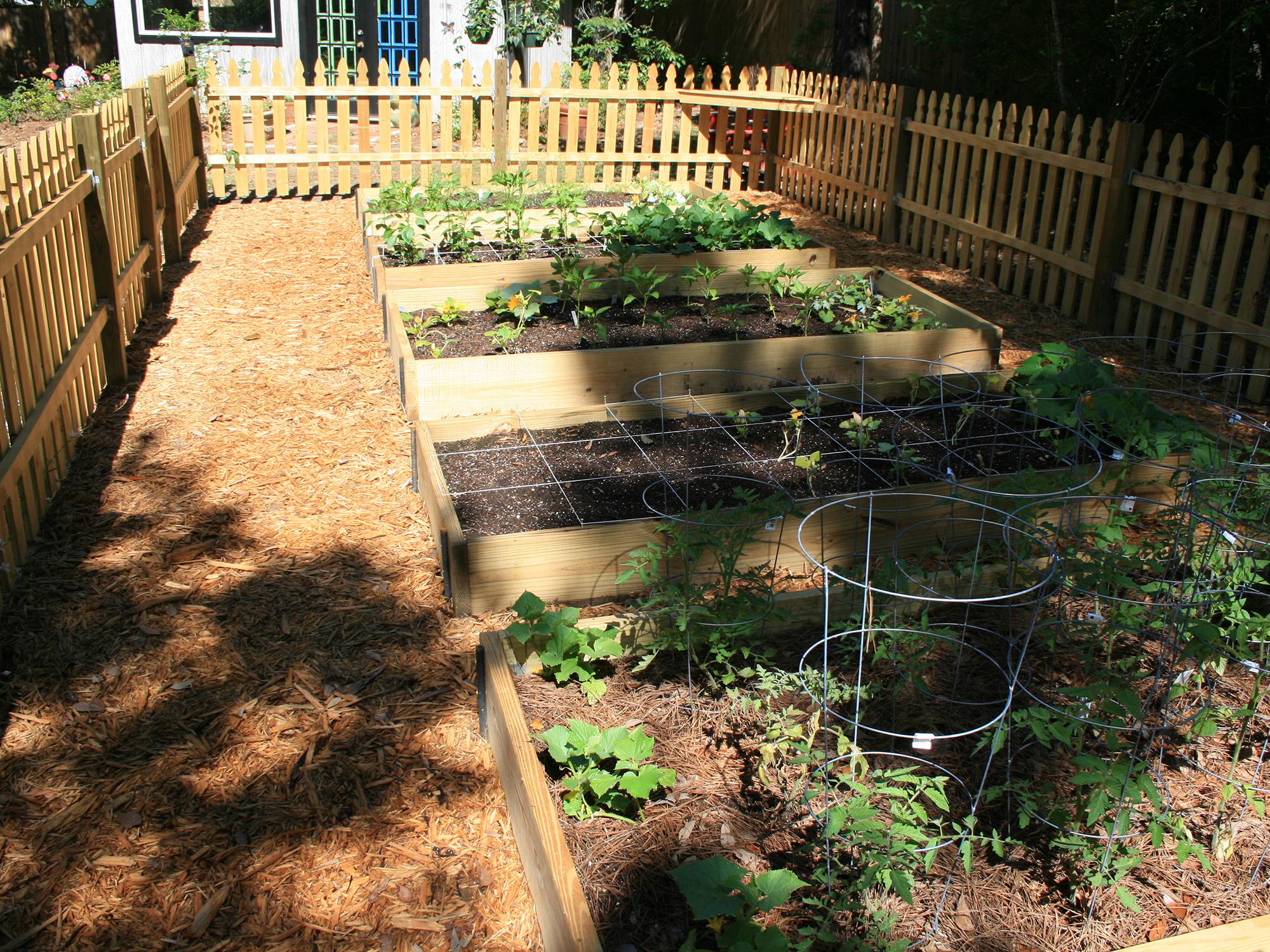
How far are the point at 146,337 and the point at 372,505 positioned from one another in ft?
9.42

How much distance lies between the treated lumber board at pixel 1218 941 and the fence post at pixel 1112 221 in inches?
Answer: 206

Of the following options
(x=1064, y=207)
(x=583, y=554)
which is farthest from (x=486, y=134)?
(x=583, y=554)

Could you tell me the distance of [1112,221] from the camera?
6.41 meters

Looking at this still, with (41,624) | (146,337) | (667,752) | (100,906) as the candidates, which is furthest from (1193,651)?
(146,337)

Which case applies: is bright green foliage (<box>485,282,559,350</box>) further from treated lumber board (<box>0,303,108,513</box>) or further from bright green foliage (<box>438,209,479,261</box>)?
treated lumber board (<box>0,303,108,513</box>)

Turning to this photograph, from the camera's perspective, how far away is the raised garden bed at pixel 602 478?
3596mm

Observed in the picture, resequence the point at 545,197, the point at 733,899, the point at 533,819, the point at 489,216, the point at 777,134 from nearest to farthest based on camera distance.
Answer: the point at 733,899 < the point at 533,819 < the point at 489,216 < the point at 545,197 < the point at 777,134

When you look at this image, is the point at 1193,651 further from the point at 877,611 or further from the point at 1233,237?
the point at 1233,237

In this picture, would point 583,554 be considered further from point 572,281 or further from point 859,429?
point 572,281

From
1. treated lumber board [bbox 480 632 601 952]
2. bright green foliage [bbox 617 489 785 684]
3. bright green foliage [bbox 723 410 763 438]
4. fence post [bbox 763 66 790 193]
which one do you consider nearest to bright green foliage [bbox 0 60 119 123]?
fence post [bbox 763 66 790 193]

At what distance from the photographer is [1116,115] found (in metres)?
9.18

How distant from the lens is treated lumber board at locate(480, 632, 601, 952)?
2180mm

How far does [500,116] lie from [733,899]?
9.18 metres

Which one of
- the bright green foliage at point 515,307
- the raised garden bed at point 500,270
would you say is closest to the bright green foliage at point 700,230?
the raised garden bed at point 500,270
